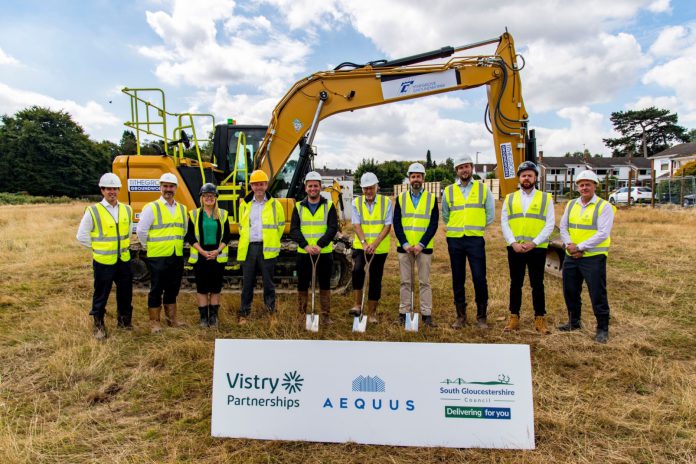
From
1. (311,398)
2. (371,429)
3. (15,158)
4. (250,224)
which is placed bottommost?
(371,429)

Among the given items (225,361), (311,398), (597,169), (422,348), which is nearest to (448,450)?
(422,348)

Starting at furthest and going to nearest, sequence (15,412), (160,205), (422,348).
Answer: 1. (160,205)
2. (15,412)
3. (422,348)

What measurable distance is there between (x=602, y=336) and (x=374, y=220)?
2933 millimetres

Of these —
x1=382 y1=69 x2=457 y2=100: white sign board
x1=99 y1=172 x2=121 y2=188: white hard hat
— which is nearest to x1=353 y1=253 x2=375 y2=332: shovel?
x1=382 y1=69 x2=457 y2=100: white sign board

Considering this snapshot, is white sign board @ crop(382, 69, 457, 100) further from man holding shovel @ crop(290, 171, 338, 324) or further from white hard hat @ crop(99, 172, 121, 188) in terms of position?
white hard hat @ crop(99, 172, 121, 188)

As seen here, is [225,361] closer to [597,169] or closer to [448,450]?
[448,450]

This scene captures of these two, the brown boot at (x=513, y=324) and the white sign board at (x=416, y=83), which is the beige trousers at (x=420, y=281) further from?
the white sign board at (x=416, y=83)

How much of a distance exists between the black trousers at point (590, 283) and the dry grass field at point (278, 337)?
33cm

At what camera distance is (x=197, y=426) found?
10.8ft

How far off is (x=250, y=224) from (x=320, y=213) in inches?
35.5

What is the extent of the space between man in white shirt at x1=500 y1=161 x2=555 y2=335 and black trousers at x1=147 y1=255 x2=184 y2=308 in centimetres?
397

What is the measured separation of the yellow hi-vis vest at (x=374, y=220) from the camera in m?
5.34

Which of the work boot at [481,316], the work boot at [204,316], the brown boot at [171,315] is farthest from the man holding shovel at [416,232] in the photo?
the brown boot at [171,315]

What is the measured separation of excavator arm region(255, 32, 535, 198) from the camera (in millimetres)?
6379
